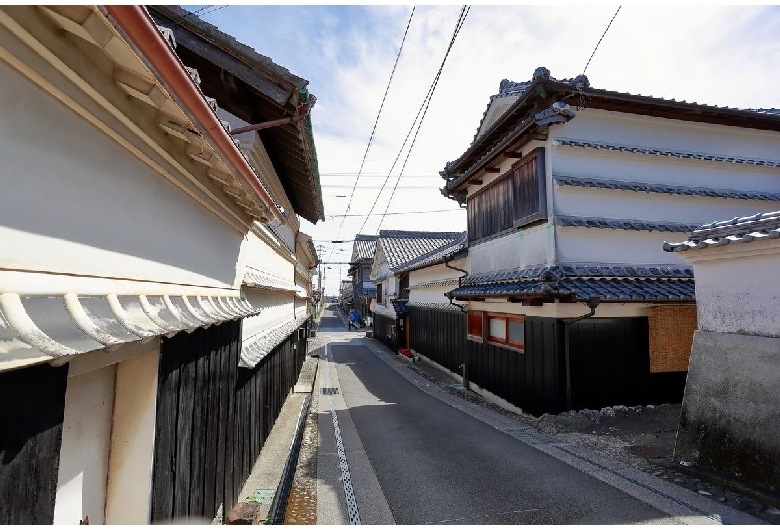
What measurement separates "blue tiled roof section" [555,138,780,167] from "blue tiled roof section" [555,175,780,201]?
33.5 inches

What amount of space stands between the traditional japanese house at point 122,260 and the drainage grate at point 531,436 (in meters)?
6.21

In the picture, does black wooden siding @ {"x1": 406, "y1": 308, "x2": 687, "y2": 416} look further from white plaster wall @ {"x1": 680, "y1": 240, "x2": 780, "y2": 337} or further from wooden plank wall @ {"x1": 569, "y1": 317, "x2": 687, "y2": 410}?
white plaster wall @ {"x1": 680, "y1": 240, "x2": 780, "y2": 337}

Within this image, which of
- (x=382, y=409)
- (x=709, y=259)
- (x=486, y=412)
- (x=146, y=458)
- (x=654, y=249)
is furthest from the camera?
(x=382, y=409)

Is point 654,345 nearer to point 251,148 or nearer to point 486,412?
point 486,412

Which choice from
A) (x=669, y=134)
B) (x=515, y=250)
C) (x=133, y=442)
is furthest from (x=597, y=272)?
(x=133, y=442)

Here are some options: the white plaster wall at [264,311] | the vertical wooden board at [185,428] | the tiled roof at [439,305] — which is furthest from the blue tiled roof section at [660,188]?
the vertical wooden board at [185,428]

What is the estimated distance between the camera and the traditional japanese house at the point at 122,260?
2080 millimetres

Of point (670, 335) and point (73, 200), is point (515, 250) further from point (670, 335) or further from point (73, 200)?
point (73, 200)

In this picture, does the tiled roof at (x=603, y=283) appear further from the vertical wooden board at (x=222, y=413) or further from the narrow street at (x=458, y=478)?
the vertical wooden board at (x=222, y=413)

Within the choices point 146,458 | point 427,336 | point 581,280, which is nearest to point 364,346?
point 427,336

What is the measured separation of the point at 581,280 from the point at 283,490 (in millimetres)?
8255

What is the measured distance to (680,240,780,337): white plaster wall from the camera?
6.37 meters

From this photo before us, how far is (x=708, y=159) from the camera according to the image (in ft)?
37.9

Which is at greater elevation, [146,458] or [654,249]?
[654,249]
